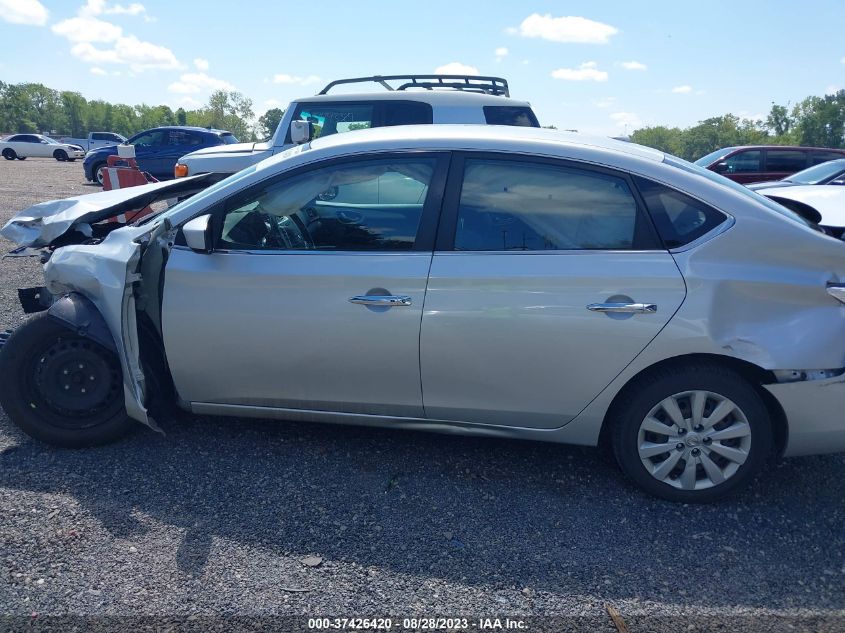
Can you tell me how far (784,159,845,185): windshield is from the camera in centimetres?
1055

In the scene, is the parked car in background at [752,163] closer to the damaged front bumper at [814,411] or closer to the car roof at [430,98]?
the car roof at [430,98]

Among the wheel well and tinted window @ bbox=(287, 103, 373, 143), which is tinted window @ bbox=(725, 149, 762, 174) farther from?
the wheel well

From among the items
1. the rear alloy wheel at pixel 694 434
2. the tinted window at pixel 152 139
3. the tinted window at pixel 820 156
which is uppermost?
the tinted window at pixel 152 139

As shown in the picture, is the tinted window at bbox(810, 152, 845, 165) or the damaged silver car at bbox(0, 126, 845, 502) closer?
the damaged silver car at bbox(0, 126, 845, 502)

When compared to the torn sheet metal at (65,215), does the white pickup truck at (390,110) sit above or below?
above

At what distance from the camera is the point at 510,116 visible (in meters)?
8.35

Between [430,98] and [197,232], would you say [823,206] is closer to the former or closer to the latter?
[197,232]

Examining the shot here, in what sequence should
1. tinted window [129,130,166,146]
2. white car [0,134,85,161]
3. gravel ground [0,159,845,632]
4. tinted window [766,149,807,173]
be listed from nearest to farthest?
gravel ground [0,159,845,632], tinted window [766,149,807,173], tinted window [129,130,166,146], white car [0,134,85,161]

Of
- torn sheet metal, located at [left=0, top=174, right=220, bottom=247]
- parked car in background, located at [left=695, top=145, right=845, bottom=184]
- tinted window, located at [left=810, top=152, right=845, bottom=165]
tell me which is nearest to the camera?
torn sheet metal, located at [left=0, top=174, right=220, bottom=247]

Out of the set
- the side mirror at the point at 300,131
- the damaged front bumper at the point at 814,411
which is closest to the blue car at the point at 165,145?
the side mirror at the point at 300,131

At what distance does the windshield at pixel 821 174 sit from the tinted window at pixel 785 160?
13.0 ft

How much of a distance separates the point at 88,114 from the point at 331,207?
5411 inches

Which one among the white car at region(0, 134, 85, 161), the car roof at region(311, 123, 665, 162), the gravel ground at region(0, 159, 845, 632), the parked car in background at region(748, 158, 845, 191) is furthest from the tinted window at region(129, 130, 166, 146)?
the white car at region(0, 134, 85, 161)

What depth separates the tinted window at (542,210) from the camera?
312 centimetres
